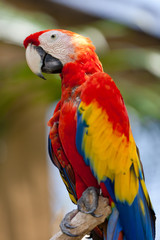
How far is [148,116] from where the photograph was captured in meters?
2.31

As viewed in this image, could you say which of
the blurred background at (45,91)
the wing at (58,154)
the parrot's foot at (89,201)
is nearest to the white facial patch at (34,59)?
the wing at (58,154)

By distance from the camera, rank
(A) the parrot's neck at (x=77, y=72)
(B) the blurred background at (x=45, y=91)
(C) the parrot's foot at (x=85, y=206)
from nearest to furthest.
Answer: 1. (C) the parrot's foot at (x=85, y=206)
2. (A) the parrot's neck at (x=77, y=72)
3. (B) the blurred background at (x=45, y=91)

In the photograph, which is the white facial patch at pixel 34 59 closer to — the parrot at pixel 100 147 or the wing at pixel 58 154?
the parrot at pixel 100 147

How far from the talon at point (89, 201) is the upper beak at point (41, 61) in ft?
1.30

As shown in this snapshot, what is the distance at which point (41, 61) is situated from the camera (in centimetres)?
124

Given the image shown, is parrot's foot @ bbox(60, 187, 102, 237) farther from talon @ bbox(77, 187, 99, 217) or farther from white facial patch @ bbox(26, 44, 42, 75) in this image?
white facial patch @ bbox(26, 44, 42, 75)

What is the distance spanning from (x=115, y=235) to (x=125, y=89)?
145cm

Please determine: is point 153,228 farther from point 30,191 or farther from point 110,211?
point 30,191

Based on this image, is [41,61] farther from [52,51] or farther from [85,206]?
[85,206]

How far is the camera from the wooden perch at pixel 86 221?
1.12m

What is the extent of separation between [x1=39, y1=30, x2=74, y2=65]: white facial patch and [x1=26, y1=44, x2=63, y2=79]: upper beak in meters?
0.01

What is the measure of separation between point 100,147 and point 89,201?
166 mm

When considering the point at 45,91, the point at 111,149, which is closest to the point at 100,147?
the point at 111,149

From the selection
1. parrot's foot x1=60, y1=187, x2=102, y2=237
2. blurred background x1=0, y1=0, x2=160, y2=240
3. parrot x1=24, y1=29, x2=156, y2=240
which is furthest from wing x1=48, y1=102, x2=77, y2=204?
blurred background x1=0, y1=0, x2=160, y2=240
